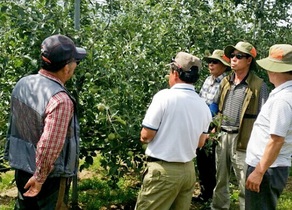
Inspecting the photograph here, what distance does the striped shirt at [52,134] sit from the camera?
2.29 meters

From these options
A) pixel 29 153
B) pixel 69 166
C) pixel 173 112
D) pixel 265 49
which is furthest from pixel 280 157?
pixel 265 49

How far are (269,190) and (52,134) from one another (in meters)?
1.41

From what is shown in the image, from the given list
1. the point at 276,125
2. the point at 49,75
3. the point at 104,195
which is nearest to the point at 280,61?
the point at 276,125

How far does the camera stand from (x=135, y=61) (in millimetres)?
Result: 3600

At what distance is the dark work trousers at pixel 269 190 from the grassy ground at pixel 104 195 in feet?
5.43

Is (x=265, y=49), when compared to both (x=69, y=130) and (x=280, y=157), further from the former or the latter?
(x=69, y=130)

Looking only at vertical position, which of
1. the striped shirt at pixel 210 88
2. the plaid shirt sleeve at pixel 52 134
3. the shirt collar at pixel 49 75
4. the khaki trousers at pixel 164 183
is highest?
the shirt collar at pixel 49 75

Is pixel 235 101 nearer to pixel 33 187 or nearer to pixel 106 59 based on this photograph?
pixel 106 59

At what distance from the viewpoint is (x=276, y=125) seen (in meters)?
2.58

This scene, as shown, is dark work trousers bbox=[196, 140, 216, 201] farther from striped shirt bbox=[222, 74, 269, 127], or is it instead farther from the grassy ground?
striped shirt bbox=[222, 74, 269, 127]

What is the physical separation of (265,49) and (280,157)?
2916 millimetres

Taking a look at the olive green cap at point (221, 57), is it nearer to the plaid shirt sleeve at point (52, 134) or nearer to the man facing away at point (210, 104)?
the man facing away at point (210, 104)

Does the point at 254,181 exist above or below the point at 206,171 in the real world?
above

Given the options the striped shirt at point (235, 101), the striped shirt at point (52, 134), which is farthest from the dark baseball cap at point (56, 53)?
the striped shirt at point (235, 101)
